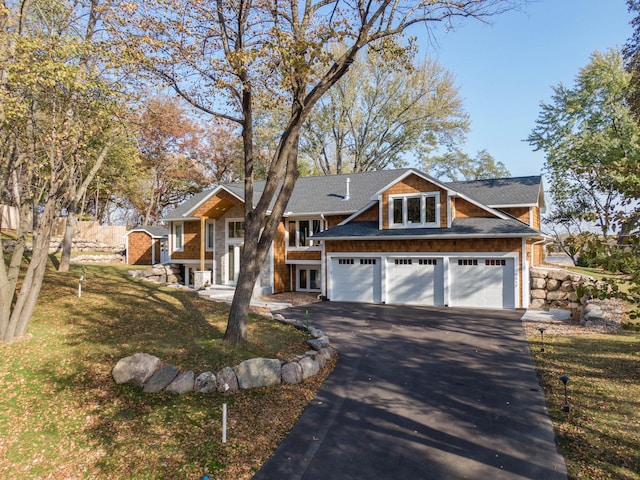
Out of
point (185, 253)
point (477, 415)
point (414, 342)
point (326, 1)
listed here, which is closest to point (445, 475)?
point (477, 415)

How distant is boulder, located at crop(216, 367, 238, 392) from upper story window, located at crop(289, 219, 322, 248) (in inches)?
590

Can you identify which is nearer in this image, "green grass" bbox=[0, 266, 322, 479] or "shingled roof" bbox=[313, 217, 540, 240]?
"green grass" bbox=[0, 266, 322, 479]

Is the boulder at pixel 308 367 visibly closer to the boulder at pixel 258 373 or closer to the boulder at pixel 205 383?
the boulder at pixel 258 373

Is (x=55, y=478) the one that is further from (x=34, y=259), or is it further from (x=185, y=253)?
(x=185, y=253)

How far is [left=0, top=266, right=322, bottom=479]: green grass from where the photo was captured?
17.8ft

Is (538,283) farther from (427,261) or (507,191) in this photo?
(507,191)

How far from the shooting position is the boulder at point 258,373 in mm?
7766

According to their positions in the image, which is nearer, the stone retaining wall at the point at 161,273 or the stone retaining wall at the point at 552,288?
the stone retaining wall at the point at 552,288

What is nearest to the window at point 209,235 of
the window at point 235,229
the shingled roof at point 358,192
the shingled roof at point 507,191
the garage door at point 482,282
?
the window at point 235,229

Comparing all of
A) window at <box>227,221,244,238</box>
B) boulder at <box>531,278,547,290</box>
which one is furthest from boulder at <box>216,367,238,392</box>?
window at <box>227,221,244,238</box>

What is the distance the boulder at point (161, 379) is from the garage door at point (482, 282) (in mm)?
13645

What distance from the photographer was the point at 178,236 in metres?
26.3

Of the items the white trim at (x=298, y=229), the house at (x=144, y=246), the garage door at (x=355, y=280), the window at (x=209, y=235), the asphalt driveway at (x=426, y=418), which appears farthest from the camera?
the house at (x=144, y=246)

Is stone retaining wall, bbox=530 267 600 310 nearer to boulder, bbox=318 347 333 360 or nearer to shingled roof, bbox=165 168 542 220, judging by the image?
shingled roof, bbox=165 168 542 220
